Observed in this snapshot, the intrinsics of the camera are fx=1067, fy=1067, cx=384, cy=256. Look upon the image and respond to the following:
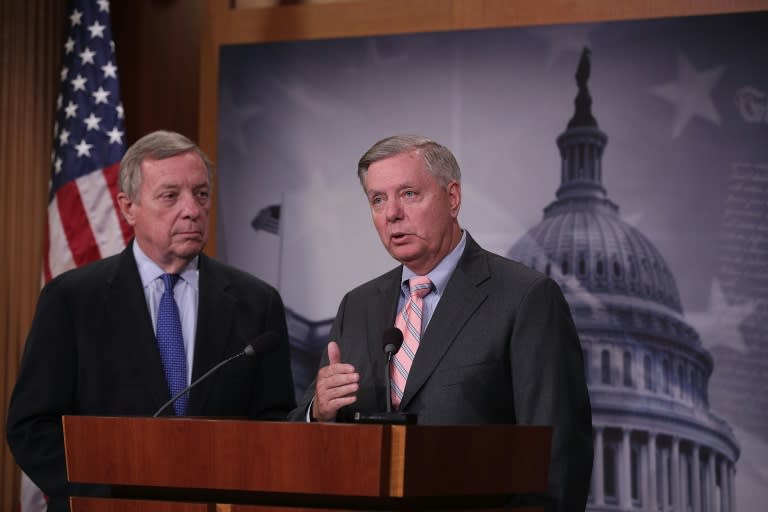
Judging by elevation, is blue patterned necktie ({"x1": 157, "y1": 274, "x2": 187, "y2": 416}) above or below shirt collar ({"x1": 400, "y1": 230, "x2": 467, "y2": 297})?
below

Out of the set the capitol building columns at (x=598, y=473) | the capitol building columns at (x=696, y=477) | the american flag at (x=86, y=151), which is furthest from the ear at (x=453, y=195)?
the american flag at (x=86, y=151)

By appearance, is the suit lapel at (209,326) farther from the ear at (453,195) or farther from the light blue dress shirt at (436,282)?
the ear at (453,195)

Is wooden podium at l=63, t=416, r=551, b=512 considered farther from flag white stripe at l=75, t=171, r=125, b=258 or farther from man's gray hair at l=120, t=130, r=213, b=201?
flag white stripe at l=75, t=171, r=125, b=258

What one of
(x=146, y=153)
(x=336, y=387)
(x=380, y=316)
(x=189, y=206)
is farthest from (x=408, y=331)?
(x=146, y=153)

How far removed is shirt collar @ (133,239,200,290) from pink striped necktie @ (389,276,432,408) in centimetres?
79

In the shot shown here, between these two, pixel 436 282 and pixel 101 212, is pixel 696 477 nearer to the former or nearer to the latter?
pixel 436 282

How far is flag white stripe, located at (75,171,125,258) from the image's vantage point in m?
5.04

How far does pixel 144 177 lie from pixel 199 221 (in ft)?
0.75

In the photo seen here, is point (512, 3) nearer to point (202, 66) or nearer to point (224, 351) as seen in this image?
point (202, 66)

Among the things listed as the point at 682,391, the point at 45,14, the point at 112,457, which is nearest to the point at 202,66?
the point at 45,14

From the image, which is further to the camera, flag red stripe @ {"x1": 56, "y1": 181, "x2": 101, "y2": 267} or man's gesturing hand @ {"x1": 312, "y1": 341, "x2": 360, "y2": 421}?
flag red stripe @ {"x1": 56, "y1": 181, "x2": 101, "y2": 267}

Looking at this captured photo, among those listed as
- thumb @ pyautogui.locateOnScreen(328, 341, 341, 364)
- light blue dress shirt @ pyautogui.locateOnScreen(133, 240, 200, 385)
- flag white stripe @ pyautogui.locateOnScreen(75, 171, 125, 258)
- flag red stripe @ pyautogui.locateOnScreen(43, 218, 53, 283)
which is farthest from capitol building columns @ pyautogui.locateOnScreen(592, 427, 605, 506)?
flag red stripe @ pyautogui.locateOnScreen(43, 218, 53, 283)

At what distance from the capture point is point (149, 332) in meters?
3.20

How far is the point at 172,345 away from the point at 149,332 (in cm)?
8
